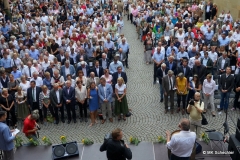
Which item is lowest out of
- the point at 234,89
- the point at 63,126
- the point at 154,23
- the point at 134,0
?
the point at 63,126

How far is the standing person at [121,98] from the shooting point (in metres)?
10.5

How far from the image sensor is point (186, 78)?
1088 centimetres

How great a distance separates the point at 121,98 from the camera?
10.5m

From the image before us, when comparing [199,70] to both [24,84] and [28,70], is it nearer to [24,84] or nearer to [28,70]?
[24,84]

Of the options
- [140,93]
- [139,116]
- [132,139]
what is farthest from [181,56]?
[132,139]

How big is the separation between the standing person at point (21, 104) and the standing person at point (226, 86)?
6.51 m

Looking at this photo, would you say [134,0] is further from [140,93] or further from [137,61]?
[140,93]

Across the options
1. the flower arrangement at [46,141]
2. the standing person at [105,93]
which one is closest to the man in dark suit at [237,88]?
the standing person at [105,93]

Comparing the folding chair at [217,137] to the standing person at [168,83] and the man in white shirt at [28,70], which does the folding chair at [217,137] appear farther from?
the man in white shirt at [28,70]

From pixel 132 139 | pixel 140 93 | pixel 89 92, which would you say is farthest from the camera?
pixel 140 93

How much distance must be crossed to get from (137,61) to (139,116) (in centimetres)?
565

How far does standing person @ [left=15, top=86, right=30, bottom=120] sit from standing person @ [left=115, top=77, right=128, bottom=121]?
2963 mm

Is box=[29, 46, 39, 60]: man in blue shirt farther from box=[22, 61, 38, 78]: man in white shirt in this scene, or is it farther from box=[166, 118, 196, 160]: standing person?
box=[166, 118, 196, 160]: standing person

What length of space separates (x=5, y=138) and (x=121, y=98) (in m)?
4.34
